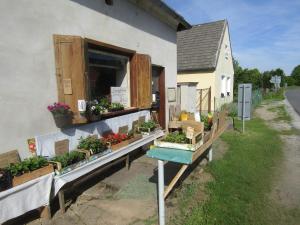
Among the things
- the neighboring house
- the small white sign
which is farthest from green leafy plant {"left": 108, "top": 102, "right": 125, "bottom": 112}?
the neighboring house

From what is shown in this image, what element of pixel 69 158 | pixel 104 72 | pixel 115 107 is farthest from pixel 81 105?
pixel 104 72

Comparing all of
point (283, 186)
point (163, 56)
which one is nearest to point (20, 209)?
point (283, 186)

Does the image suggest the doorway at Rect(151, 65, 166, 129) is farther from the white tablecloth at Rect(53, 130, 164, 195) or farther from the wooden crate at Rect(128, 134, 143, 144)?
the white tablecloth at Rect(53, 130, 164, 195)

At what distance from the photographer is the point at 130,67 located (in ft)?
20.1

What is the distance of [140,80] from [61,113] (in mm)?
2659

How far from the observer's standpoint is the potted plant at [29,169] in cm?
306

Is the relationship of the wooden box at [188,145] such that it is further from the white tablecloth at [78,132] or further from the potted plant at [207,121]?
the white tablecloth at [78,132]

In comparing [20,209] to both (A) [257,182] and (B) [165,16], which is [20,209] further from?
(B) [165,16]

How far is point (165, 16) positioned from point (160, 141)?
16.8ft

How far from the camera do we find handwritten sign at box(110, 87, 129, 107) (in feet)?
19.2

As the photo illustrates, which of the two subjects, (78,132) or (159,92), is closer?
(78,132)

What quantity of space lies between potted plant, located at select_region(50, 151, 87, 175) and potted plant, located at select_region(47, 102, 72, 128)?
0.54 m

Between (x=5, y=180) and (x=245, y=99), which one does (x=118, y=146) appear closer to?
(x=5, y=180)

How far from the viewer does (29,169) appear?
10.6 feet
